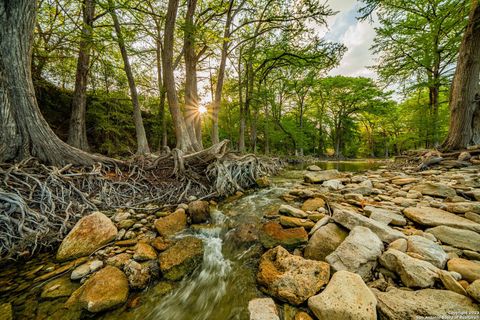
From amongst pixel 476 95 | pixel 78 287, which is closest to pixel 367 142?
pixel 476 95

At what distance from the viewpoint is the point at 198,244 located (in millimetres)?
2270

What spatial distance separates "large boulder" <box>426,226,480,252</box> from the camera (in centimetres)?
173

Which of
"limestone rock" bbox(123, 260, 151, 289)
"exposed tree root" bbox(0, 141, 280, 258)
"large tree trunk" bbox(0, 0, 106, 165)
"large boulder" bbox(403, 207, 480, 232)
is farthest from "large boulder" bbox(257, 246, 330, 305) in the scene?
"large tree trunk" bbox(0, 0, 106, 165)

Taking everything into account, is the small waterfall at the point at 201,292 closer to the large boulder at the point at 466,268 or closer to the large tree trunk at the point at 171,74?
the large boulder at the point at 466,268

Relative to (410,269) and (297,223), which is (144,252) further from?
(410,269)

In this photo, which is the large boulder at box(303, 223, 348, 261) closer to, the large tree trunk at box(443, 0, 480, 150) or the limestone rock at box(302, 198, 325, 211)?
the limestone rock at box(302, 198, 325, 211)

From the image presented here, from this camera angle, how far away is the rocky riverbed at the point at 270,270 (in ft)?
4.30

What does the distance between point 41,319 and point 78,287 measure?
289 millimetres

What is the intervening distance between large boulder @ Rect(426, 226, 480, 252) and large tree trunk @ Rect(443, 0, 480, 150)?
6621mm

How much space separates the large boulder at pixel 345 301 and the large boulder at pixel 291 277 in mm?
115

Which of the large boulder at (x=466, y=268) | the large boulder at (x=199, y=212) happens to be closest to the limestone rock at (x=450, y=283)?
the large boulder at (x=466, y=268)

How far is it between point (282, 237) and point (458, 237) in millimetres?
1797

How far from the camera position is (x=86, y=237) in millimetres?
2172

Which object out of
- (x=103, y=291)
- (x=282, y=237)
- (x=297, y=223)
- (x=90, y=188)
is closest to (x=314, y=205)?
(x=297, y=223)
